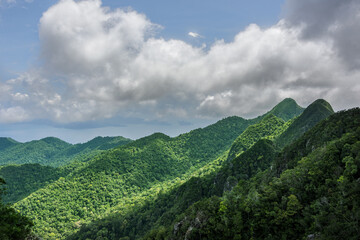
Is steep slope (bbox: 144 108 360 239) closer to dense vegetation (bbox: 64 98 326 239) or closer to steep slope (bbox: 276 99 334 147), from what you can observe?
dense vegetation (bbox: 64 98 326 239)

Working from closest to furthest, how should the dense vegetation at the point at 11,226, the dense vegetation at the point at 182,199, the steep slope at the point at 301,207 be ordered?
the dense vegetation at the point at 11,226 < the steep slope at the point at 301,207 < the dense vegetation at the point at 182,199

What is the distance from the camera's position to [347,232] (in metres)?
36.8

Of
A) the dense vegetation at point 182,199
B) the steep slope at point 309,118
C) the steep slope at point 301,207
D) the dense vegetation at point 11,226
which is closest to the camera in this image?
the dense vegetation at point 11,226

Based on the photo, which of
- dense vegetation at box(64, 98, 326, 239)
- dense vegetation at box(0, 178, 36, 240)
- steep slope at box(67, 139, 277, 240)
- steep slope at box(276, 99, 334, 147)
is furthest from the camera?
steep slope at box(276, 99, 334, 147)

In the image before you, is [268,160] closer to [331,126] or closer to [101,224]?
[331,126]

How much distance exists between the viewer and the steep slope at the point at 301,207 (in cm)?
4172

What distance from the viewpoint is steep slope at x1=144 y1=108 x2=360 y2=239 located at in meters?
41.7

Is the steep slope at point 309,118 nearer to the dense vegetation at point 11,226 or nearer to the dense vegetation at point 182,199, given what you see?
the dense vegetation at point 182,199

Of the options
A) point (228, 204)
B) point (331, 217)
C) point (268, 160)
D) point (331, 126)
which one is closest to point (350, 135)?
point (331, 126)

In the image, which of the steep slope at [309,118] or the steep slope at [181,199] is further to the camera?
the steep slope at [309,118]

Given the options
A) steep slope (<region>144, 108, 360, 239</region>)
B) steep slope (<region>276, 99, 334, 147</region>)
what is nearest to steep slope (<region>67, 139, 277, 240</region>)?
steep slope (<region>276, 99, 334, 147</region>)

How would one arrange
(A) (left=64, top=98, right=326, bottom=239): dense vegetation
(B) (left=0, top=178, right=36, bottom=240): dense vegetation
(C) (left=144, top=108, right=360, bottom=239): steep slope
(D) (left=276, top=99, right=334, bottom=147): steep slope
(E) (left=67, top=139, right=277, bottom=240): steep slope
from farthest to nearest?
1. (D) (left=276, top=99, right=334, bottom=147): steep slope
2. (E) (left=67, top=139, right=277, bottom=240): steep slope
3. (A) (left=64, top=98, right=326, bottom=239): dense vegetation
4. (C) (left=144, top=108, right=360, bottom=239): steep slope
5. (B) (left=0, top=178, right=36, bottom=240): dense vegetation

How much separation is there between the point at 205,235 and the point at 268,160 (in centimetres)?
7067

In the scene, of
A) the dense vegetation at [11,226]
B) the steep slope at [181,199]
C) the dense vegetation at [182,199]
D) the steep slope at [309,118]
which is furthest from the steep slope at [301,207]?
the steep slope at [309,118]
